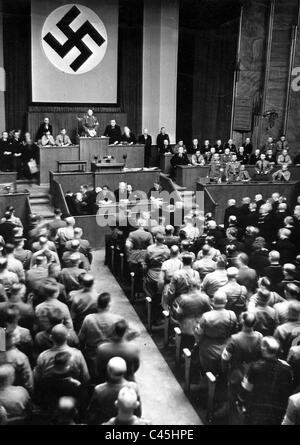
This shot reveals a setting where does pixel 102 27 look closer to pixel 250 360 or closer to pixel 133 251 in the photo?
pixel 133 251

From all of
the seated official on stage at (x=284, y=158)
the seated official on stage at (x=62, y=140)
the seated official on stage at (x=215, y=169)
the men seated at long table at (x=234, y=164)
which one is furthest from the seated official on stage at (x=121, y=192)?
the seated official on stage at (x=284, y=158)

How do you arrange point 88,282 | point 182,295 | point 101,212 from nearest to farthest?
point 88,282 < point 182,295 < point 101,212

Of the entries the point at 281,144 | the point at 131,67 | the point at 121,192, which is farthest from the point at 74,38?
the point at 281,144

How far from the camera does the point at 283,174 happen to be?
574 inches

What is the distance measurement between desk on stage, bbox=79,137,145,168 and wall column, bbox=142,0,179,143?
2.71 metres

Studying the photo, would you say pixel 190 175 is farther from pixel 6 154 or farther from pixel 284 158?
pixel 6 154

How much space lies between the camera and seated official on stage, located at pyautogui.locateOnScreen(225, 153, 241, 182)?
1450 centimetres

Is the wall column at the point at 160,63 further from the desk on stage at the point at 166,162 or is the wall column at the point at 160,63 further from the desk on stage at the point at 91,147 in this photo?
the desk on stage at the point at 91,147

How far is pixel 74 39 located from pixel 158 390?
12.1 m

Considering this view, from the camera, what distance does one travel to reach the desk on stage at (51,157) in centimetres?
1400

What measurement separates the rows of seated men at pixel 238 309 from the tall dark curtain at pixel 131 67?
9259mm
